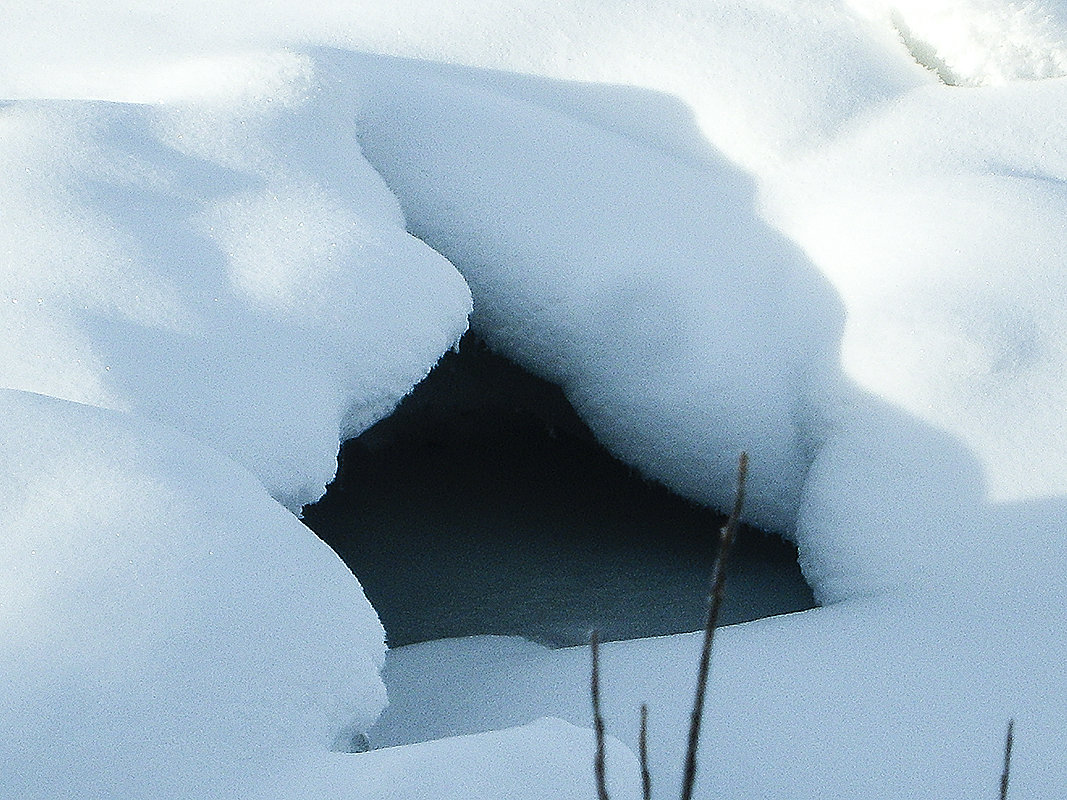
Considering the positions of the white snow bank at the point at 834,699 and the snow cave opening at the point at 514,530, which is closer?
the white snow bank at the point at 834,699

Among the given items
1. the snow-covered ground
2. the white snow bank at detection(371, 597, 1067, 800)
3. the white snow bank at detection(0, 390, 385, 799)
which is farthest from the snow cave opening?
the white snow bank at detection(0, 390, 385, 799)

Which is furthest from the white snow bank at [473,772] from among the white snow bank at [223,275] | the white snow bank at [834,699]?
the white snow bank at [223,275]

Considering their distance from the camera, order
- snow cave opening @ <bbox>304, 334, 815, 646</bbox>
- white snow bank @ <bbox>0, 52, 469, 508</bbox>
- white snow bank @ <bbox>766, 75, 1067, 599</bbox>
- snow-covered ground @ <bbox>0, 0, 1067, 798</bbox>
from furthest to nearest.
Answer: snow cave opening @ <bbox>304, 334, 815, 646</bbox> < white snow bank @ <bbox>766, 75, 1067, 599</bbox> < white snow bank @ <bbox>0, 52, 469, 508</bbox> < snow-covered ground @ <bbox>0, 0, 1067, 798</bbox>

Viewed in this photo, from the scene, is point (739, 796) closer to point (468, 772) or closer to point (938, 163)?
point (468, 772)

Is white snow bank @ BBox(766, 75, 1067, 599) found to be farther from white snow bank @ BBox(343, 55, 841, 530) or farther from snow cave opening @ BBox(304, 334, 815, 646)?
snow cave opening @ BBox(304, 334, 815, 646)

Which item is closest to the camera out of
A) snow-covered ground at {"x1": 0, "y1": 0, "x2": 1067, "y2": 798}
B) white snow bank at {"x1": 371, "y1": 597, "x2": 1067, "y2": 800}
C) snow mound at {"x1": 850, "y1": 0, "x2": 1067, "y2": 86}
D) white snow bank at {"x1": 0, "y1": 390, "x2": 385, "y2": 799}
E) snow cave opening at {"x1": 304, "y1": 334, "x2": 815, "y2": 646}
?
white snow bank at {"x1": 0, "y1": 390, "x2": 385, "y2": 799}

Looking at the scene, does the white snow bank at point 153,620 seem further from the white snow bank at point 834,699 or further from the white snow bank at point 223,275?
the white snow bank at point 834,699

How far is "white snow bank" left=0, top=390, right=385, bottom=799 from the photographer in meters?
1.54

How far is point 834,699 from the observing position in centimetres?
218

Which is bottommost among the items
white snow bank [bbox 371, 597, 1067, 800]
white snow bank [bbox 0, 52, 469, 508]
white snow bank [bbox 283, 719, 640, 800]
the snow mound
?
white snow bank [bbox 371, 597, 1067, 800]

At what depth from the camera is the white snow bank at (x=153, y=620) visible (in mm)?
1545

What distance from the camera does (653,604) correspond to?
9.29 ft

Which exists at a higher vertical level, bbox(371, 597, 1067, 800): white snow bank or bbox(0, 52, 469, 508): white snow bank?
bbox(0, 52, 469, 508): white snow bank

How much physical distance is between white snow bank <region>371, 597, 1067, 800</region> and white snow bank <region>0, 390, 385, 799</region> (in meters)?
0.52
